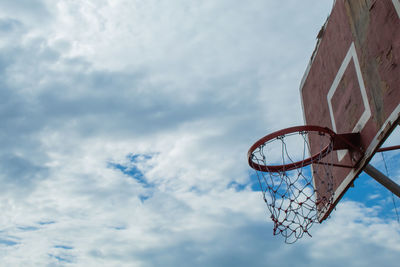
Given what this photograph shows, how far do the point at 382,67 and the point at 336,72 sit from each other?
150 centimetres

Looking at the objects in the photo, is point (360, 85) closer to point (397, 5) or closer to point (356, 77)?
point (356, 77)

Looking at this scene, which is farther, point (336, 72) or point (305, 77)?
point (305, 77)

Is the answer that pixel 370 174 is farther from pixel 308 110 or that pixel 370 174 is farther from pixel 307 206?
pixel 308 110

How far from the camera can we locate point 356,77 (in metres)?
5.95

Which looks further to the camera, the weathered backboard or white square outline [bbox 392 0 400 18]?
the weathered backboard

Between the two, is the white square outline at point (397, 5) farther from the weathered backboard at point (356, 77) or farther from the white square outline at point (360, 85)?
the white square outline at point (360, 85)

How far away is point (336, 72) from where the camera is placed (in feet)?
21.9

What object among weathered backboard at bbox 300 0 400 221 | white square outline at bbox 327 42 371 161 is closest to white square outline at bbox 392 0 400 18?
weathered backboard at bbox 300 0 400 221

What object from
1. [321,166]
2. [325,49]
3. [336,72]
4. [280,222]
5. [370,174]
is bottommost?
[280,222]

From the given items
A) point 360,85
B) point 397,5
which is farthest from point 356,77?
point 397,5

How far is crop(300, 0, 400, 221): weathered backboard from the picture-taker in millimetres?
4996

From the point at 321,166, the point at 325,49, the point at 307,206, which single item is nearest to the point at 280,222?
the point at 307,206

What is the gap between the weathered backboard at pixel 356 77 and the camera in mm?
4996

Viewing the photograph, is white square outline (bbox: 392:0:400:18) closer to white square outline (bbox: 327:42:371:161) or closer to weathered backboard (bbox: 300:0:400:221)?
weathered backboard (bbox: 300:0:400:221)
